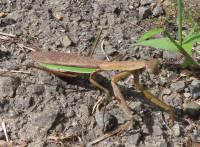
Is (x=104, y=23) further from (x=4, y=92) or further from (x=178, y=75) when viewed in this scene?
(x=4, y=92)

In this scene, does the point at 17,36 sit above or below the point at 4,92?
above

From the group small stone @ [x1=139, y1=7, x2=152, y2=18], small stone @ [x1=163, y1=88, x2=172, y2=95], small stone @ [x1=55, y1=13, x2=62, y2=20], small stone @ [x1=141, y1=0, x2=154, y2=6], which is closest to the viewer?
small stone @ [x1=163, y1=88, x2=172, y2=95]

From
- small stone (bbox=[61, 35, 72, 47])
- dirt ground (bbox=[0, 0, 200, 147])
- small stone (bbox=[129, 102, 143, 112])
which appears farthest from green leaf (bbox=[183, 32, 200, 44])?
small stone (bbox=[61, 35, 72, 47])

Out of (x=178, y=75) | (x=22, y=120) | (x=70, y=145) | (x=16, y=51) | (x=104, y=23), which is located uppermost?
(x=104, y=23)

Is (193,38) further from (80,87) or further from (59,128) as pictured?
(59,128)

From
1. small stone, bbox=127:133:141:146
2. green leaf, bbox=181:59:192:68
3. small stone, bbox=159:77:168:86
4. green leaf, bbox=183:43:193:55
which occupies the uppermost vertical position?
green leaf, bbox=183:43:193:55

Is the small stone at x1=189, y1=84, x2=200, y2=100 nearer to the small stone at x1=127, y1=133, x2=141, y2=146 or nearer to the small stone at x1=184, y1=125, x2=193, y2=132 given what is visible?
the small stone at x1=184, y1=125, x2=193, y2=132

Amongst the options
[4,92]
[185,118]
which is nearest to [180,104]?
[185,118]

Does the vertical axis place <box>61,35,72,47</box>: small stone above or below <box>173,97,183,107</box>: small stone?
above

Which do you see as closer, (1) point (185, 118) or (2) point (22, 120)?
(2) point (22, 120)

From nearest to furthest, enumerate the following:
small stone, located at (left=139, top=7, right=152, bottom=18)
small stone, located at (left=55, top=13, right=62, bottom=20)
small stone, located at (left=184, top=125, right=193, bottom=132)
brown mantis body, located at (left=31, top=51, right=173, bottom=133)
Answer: brown mantis body, located at (left=31, top=51, right=173, bottom=133)
small stone, located at (left=184, top=125, right=193, bottom=132)
small stone, located at (left=55, top=13, right=62, bottom=20)
small stone, located at (left=139, top=7, right=152, bottom=18)
